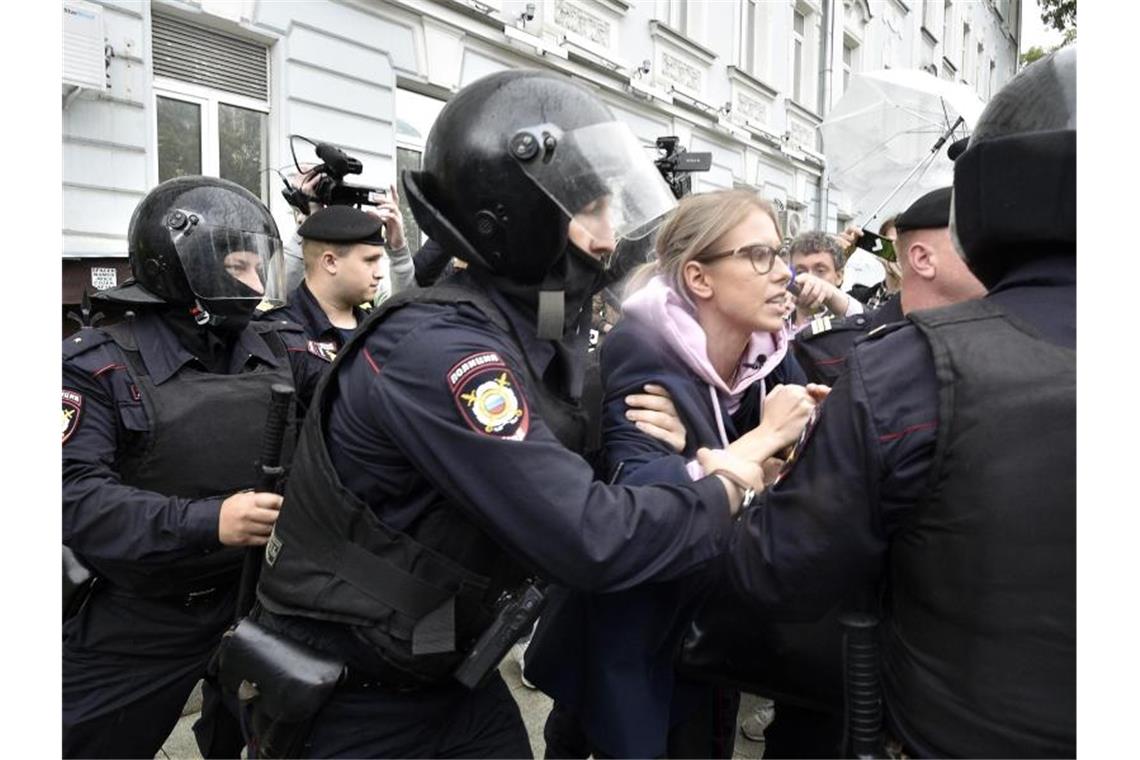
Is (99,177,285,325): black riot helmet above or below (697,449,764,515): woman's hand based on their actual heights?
above

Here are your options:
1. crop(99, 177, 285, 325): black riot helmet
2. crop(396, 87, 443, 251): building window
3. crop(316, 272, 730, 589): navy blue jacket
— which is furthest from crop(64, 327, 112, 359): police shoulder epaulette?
crop(396, 87, 443, 251): building window

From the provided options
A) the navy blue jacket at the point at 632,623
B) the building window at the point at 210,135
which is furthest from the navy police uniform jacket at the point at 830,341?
the building window at the point at 210,135

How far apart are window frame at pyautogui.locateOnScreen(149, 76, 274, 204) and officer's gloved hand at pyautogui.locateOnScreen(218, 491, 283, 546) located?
4.77 m

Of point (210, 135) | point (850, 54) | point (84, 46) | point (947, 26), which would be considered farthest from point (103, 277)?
point (947, 26)

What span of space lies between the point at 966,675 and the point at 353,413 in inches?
39.6

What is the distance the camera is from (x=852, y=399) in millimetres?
1217

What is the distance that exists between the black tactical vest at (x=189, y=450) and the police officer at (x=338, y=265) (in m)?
1.68

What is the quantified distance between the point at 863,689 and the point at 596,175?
951mm

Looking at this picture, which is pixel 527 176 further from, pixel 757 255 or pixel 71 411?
pixel 71 411

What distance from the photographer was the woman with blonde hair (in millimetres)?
1656

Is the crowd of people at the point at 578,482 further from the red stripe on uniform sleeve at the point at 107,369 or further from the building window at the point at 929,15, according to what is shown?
the building window at the point at 929,15

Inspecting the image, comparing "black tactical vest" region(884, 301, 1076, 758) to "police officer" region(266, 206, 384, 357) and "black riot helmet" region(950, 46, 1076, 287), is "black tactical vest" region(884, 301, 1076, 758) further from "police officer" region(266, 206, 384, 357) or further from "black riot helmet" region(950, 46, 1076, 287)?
"police officer" region(266, 206, 384, 357)

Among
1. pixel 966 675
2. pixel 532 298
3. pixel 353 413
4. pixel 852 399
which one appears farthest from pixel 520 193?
pixel 966 675

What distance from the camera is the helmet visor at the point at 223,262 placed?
89.0 inches
